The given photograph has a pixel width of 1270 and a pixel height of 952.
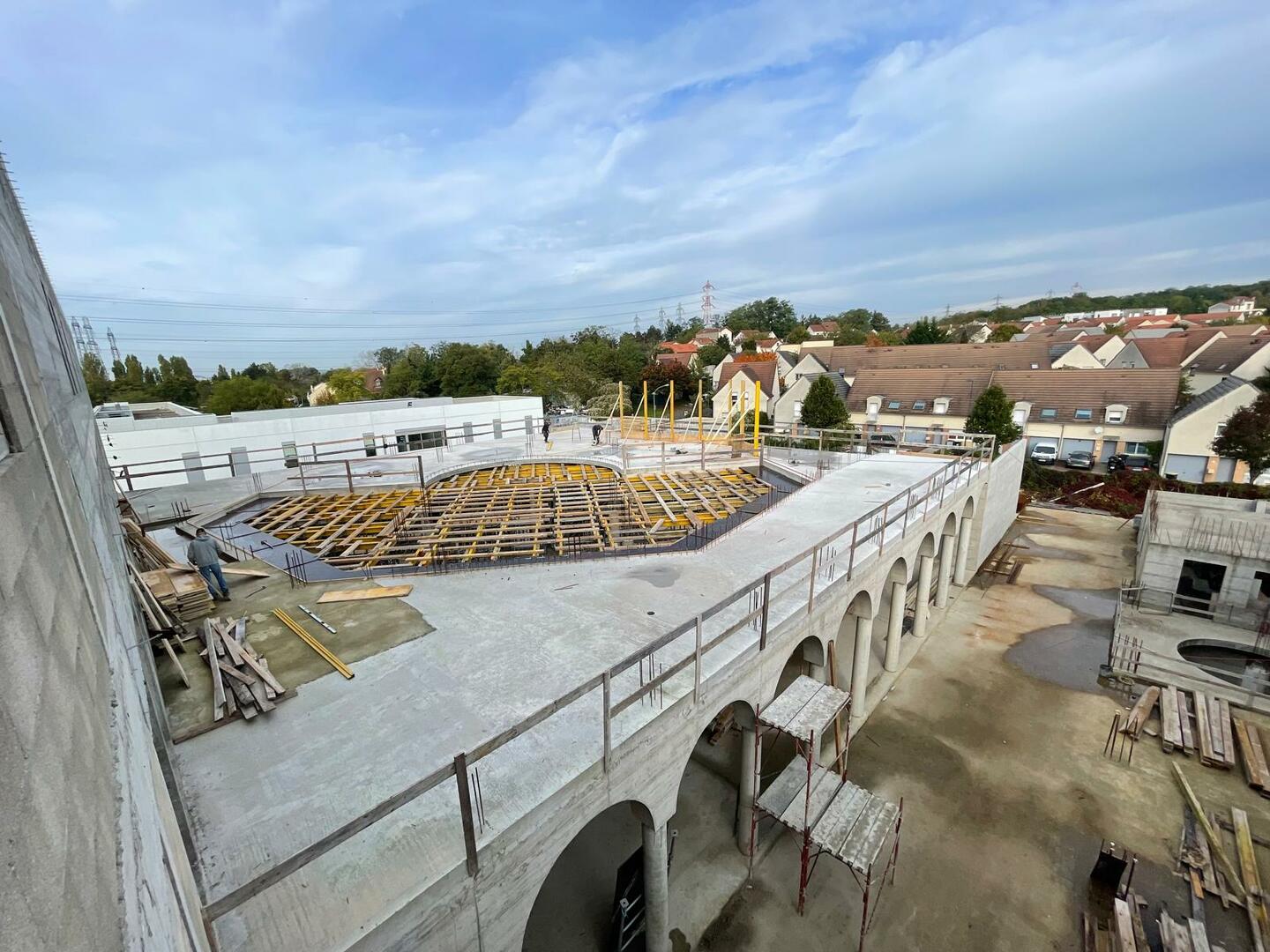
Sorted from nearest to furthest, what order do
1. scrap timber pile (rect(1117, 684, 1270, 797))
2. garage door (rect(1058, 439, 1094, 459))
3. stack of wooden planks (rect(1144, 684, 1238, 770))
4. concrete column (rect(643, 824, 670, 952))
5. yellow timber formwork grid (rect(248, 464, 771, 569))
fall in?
concrete column (rect(643, 824, 670, 952))
scrap timber pile (rect(1117, 684, 1270, 797))
stack of wooden planks (rect(1144, 684, 1238, 770))
yellow timber formwork grid (rect(248, 464, 771, 569))
garage door (rect(1058, 439, 1094, 459))

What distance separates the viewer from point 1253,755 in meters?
10.2

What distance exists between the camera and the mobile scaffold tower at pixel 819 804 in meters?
6.64

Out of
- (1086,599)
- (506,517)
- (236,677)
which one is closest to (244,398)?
(506,517)

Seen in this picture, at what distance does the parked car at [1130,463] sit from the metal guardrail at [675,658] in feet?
75.6

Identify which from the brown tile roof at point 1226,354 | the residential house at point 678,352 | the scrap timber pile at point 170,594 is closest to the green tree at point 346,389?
the residential house at point 678,352

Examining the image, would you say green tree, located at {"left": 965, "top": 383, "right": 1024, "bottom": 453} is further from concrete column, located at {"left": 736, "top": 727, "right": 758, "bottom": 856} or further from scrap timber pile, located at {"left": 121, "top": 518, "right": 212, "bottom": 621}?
scrap timber pile, located at {"left": 121, "top": 518, "right": 212, "bottom": 621}

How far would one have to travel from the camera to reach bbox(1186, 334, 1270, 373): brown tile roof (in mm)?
33625

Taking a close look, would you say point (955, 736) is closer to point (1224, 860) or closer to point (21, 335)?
point (1224, 860)

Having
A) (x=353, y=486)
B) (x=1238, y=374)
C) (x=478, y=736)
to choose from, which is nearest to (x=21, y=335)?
(x=478, y=736)

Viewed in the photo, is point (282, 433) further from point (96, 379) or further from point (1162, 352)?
point (1162, 352)

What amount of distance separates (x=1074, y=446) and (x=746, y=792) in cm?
3310

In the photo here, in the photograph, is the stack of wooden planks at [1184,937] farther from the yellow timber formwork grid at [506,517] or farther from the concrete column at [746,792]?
the yellow timber formwork grid at [506,517]

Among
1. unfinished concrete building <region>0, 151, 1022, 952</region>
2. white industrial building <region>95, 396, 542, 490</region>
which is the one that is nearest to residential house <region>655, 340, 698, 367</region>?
white industrial building <region>95, 396, 542, 490</region>

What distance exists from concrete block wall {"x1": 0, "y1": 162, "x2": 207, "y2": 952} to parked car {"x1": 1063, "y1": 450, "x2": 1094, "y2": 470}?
3870 centimetres
